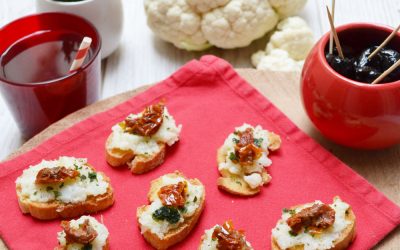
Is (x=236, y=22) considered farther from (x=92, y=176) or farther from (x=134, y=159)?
(x=92, y=176)

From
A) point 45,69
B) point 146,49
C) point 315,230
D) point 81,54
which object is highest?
point 81,54

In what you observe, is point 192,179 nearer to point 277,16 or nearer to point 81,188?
point 81,188

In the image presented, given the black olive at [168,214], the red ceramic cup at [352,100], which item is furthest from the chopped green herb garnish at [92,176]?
the red ceramic cup at [352,100]

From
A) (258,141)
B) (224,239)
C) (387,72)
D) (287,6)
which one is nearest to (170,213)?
(224,239)

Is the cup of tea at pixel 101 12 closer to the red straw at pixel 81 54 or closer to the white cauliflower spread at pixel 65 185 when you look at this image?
the red straw at pixel 81 54

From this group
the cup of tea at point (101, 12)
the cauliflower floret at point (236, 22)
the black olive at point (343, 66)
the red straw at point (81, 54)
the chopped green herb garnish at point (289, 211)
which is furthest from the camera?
the cauliflower floret at point (236, 22)

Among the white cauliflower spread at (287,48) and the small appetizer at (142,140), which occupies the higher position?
the small appetizer at (142,140)

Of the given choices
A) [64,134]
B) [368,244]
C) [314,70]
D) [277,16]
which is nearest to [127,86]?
[64,134]

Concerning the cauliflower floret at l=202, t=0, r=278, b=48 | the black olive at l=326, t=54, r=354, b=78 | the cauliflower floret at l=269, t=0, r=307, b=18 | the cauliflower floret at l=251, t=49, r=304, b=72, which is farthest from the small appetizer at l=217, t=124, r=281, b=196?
the cauliflower floret at l=269, t=0, r=307, b=18
